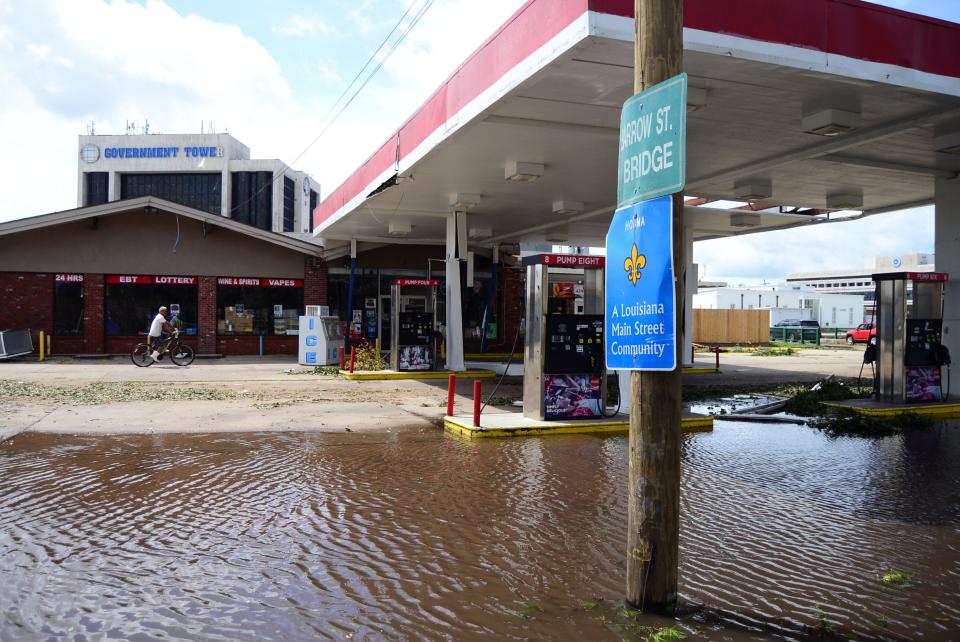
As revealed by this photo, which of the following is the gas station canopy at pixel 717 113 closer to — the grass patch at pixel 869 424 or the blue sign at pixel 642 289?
the blue sign at pixel 642 289

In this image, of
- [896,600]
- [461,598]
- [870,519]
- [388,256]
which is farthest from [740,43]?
[388,256]

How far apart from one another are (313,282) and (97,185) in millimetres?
44222

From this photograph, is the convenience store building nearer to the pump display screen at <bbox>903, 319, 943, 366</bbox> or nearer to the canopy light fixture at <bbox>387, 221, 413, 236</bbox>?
the canopy light fixture at <bbox>387, 221, 413, 236</bbox>

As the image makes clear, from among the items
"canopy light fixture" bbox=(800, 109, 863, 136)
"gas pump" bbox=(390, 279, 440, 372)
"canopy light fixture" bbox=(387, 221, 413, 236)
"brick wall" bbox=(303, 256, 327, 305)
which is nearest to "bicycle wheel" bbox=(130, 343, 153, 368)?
"brick wall" bbox=(303, 256, 327, 305)

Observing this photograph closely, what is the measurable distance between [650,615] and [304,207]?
68314 millimetres

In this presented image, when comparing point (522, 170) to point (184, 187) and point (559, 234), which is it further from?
point (184, 187)

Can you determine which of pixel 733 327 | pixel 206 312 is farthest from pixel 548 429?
pixel 733 327

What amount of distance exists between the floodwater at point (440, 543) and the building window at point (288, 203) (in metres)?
57.4

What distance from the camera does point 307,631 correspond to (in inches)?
155

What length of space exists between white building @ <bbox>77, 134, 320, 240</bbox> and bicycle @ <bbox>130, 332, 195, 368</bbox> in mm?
40533

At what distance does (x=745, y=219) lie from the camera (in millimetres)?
22828

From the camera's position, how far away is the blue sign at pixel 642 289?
152 inches

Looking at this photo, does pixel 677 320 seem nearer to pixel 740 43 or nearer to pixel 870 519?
pixel 870 519

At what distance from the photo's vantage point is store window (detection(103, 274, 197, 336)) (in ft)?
83.1
